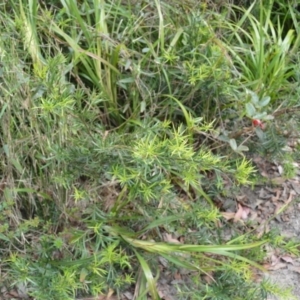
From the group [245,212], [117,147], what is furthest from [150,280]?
[245,212]

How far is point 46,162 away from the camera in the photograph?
8.09 feet

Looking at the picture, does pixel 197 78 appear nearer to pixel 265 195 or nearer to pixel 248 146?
pixel 248 146

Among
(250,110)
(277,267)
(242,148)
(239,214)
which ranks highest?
(250,110)

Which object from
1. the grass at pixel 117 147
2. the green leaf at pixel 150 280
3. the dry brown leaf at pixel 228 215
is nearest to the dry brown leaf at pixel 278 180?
the grass at pixel 117 147

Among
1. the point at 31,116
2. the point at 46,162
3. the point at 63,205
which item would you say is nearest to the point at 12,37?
the point at 31,116

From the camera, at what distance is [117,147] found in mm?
2234

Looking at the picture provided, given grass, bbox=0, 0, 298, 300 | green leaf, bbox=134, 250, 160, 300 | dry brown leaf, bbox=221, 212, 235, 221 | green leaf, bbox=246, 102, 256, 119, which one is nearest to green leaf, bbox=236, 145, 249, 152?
grass, bbox=0, 0, 298, 300

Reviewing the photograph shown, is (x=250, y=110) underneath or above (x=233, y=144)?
above

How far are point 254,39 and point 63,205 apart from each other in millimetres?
1466

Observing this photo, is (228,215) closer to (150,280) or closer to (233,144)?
(233,144)

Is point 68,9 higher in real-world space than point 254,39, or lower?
higher

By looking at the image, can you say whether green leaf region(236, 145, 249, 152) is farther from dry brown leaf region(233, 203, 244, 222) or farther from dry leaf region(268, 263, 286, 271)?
dry leaf region(268, 263, 286, 271)

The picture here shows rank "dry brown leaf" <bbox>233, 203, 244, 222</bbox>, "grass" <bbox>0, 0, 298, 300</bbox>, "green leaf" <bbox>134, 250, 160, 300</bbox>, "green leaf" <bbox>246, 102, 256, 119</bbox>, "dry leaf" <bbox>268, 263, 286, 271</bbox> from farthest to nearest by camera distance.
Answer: "dry brown leaf" <bbox>233, 203, 244, 222</bbox> < "dry leaf" <bbox>268, 263, 286, 271</bbox> < "green leaf" <bbox>246, 102, 256, 119</bbox> < "green leaf" <bbox>134, 250, 160, 300</bbox> < "grass" <bbox>0, 0, 298, 300</bbox>

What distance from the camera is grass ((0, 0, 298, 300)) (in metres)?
2.27
